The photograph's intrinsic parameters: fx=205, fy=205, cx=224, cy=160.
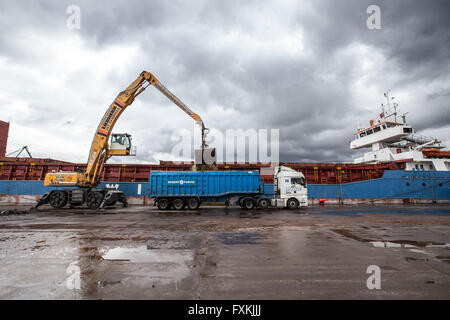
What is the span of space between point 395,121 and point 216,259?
30821 mm

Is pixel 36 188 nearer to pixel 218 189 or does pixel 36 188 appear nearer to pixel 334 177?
pixel 218 189

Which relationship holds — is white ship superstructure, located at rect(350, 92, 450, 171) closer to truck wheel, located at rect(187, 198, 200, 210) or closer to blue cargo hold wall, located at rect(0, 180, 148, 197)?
truck wheel, located at rect(187, 198, 200, 210)

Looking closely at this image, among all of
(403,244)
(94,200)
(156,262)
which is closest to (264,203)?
(403,244)

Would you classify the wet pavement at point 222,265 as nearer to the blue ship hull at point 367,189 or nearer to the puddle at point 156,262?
the puddle at point 156,262

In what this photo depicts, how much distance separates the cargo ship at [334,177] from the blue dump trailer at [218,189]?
4892mm

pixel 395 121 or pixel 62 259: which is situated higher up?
pixel 395 121

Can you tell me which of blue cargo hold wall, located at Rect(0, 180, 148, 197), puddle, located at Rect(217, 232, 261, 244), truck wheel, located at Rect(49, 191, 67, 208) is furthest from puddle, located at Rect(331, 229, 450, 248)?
truck wheel, located at Rect(49, 191, 67, 208)

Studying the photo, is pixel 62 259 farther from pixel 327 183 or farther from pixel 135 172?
pixel 327 183

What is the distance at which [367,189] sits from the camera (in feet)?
68.5

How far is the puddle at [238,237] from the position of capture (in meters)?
5.84

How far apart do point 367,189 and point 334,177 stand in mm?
3158

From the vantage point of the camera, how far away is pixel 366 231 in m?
7.21

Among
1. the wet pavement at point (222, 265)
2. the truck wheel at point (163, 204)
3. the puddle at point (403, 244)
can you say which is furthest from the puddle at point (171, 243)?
the truck wheel at point (163, 204)

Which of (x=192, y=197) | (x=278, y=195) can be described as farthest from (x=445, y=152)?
(x=192, y=197)
